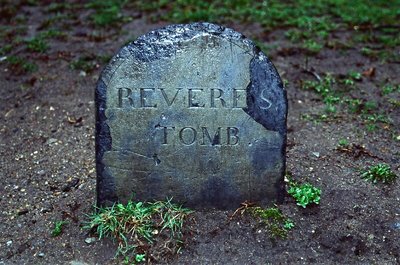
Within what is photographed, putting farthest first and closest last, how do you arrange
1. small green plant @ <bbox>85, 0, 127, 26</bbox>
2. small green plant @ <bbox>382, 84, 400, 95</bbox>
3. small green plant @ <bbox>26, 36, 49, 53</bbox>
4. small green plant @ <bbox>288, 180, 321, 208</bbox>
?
small green plant @ <bbox>85, 0, 127, 26</bbox> → small green plant @ <bbox>26, 36, 49, 53</bbox> → small green plant @ <bbox>382, 84, 400, 95</bbox> → small green plant @ <bbox>288, 180, 321, 208</bbox>

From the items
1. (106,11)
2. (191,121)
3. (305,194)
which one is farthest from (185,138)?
(106,11)

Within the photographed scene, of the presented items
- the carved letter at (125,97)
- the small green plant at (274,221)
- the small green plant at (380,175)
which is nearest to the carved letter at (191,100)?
the carved letter at (125,97)

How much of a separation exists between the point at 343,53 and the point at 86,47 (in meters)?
2.91

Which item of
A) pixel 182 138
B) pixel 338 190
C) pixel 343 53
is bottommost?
pixel 338 190

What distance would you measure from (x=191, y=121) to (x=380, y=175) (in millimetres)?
1544

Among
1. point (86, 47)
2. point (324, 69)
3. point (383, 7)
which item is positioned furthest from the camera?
point (383, 7)

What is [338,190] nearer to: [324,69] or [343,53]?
[324,69]

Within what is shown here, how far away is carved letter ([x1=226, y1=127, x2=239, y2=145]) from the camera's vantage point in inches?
153

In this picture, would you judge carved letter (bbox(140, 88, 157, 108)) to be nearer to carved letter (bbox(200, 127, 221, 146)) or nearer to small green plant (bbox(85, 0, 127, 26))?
carved letter (bbox(200, 127, 221, 146))

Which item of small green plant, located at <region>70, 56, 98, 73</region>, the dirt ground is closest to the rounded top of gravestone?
the dirt ground

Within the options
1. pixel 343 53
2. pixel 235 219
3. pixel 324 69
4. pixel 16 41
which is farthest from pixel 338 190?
pixel 16 41

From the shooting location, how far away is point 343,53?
6.84 meters

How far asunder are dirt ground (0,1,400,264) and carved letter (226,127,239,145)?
501mm

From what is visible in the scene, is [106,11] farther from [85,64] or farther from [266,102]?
[266,102]
